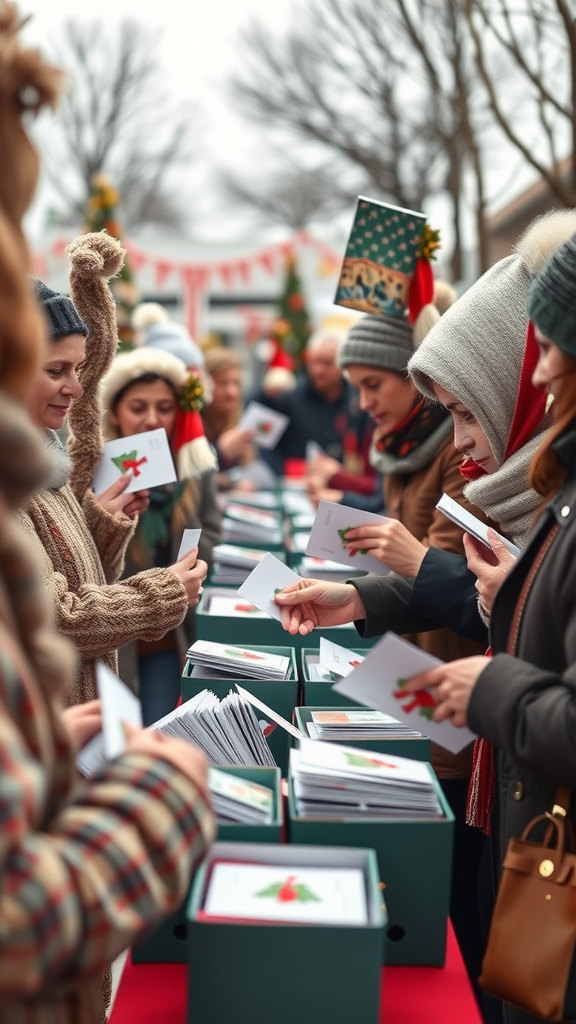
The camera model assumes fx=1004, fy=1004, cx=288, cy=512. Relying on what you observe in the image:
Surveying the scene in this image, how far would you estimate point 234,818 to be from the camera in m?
1.77

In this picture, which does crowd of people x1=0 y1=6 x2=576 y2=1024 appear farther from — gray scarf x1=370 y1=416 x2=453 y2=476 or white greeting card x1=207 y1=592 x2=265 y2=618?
white greeting card x1=207 y1=592 x2=265 y2=618

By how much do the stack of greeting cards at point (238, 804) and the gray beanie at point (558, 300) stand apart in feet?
3.19

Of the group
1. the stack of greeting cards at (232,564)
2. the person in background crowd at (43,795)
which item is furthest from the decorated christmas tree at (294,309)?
the person in background crowd at (43,795)

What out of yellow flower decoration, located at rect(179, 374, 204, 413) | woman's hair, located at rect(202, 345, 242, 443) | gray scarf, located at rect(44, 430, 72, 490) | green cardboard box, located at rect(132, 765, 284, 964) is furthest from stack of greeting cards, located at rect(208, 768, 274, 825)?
woman's hair, located at rect(202, 345, 242, 443)

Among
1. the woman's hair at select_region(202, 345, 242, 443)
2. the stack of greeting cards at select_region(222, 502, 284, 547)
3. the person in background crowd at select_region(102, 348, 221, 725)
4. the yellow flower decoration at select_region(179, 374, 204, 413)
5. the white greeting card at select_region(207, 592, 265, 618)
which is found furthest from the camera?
the woman's hair at select_region(202, 345, 242, 443)

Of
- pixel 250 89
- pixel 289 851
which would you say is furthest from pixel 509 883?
pixel 250 89

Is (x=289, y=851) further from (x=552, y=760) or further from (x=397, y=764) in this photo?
(x=552, y=760)

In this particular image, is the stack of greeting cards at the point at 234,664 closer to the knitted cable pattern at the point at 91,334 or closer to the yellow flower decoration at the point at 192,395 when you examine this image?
the knitted cable pattern at the point at 91,334

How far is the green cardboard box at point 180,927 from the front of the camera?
1735mm

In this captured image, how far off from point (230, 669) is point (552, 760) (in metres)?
1.12

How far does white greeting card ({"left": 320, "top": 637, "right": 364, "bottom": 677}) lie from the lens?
2445 mm

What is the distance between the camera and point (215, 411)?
7.60 m

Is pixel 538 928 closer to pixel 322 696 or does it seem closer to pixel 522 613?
pixel 522 613

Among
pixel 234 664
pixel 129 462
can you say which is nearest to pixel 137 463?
pixel 129 462
